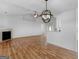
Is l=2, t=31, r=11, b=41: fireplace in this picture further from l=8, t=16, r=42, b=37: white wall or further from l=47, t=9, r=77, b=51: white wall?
l=47, t=9, r=77, b=51: white wall

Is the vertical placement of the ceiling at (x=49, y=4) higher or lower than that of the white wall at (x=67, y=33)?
higher

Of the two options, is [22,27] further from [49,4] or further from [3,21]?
[49,4]

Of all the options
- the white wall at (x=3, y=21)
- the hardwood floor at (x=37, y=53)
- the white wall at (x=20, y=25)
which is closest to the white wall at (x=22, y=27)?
the white wall at (x=20, y=25)

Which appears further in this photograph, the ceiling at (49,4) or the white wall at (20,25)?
the white wall at (20,25)

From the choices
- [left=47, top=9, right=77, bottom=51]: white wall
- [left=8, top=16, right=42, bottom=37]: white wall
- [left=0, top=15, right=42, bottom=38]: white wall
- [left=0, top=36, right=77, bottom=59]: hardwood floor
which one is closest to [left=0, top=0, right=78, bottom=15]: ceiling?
[left=47, top=9, right=77, bottom=51]: white wall

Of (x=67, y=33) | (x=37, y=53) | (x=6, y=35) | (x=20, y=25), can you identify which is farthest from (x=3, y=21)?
(x=67, y=33)

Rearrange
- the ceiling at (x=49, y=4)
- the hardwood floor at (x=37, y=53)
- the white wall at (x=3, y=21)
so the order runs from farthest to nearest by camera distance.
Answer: the white wall at (x=3, y=21), the ceiling at (x=49, y=4), the hardwood floor at (x=37, y=53)

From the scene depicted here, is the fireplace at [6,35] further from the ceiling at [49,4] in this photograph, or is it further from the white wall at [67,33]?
the white wall at [67,33]

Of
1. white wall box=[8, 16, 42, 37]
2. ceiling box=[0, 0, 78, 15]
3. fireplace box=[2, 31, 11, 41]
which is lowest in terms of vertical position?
fireplace box=[2, 31, 11, 41]

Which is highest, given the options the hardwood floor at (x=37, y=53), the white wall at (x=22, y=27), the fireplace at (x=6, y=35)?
the white wall at (x=22, y=27)

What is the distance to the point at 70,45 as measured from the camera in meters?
5.32

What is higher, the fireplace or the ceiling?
the ceiling

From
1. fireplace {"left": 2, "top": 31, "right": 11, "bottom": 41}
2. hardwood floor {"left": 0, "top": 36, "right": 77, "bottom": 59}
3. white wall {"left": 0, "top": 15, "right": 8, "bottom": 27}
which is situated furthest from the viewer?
white wall {"left": 0, "top": 15, "right": 8, "bottom": 27}

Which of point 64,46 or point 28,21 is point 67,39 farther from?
point 28,21
